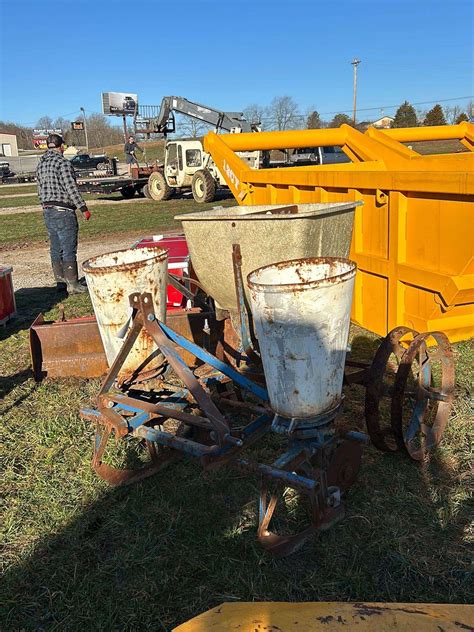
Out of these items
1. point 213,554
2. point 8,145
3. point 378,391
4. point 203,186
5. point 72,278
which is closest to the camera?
point 213,554

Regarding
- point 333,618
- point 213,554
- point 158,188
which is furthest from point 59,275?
point 158,188

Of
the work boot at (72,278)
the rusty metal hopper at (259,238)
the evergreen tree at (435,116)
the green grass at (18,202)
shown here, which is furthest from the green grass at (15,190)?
the evergreen tree at (435,116)

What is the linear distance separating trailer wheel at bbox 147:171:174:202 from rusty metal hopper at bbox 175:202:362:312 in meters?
16.5

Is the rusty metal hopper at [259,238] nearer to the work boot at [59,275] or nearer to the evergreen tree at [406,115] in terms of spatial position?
the work boot at [59,275]

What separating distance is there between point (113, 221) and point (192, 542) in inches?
506

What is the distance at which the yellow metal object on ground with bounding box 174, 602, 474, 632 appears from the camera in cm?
135

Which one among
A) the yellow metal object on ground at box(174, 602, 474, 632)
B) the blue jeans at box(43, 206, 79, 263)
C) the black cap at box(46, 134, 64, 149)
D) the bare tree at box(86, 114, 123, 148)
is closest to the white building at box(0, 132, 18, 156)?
the bare tree at box(86, 114, 123, 148)

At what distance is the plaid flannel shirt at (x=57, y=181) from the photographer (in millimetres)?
6605

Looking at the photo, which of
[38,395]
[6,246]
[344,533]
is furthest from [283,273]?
[6,246]

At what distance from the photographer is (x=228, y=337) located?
4.34 meters

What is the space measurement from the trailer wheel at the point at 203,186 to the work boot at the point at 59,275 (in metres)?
10.2

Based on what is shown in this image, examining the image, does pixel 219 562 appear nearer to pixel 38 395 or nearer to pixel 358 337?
pixel 38 395

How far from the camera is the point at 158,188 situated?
1977 centimetres

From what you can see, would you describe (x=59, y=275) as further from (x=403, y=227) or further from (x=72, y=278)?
(x=403, y=227)
